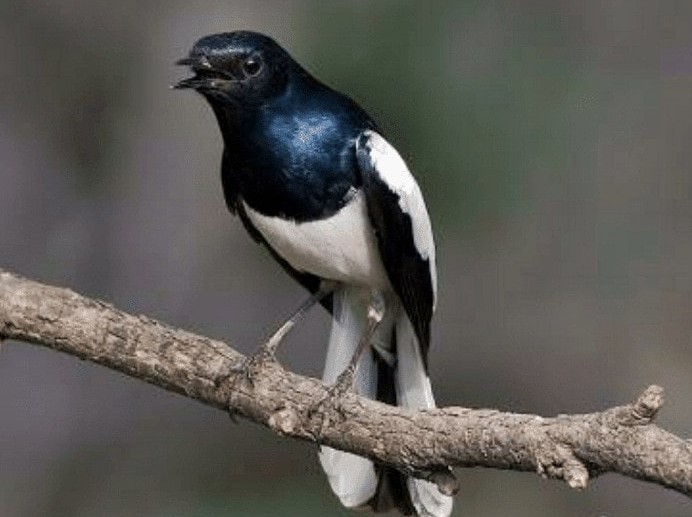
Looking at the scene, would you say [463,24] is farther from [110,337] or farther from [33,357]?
[110,337]

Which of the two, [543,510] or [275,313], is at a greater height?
[275,313]

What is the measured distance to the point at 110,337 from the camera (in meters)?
4.30

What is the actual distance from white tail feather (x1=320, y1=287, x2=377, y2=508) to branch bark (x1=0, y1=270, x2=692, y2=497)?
520mm

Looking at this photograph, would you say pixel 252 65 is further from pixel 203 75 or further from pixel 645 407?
pixel 645 407

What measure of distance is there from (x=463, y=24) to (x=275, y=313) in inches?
52.7

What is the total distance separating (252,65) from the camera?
482 cm

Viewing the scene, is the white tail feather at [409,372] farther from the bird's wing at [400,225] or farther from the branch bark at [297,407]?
the branch bark at [297,407]

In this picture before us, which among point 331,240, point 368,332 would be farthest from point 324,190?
point 368,332

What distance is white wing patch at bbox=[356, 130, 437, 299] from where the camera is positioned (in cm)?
483

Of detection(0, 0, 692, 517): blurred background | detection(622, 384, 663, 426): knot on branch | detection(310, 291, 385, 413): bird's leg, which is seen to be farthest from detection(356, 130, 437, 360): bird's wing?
detection(0, 0, 692, 517): blurred background

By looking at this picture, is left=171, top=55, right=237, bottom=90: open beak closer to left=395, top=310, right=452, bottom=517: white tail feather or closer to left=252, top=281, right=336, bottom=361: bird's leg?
Result: left=252, top=281, right=336, bottom=361: bird's leg

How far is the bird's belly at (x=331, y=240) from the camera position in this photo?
4871mm

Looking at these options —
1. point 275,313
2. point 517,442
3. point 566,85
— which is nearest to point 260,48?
A: point 517,442

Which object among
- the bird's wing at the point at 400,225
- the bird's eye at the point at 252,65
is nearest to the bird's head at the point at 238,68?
the bird's eye at the point at 252,65
